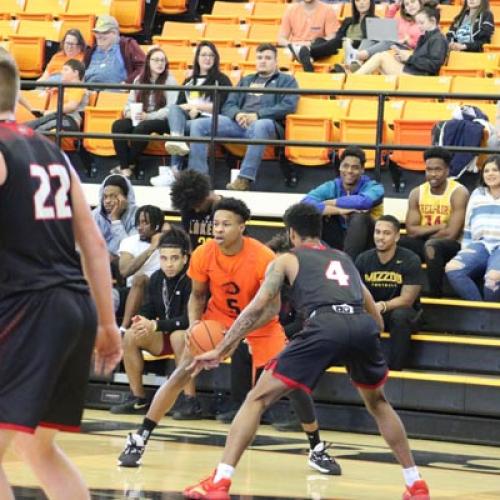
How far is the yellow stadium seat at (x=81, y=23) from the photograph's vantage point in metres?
16.8

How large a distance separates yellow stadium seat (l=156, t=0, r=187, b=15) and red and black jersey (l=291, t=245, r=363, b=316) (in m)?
10.0

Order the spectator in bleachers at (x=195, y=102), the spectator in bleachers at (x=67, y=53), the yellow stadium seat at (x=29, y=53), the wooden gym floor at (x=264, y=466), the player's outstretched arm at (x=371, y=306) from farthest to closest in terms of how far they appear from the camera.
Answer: the yellow stadium seat at (x=29, y=53)
the spectator in bleachers at (x=67, y=53)
the spectator in bleachers at (x=195, y=102)
the player's outstretched arm at (x=371, y=306)
the wooden gym floor at (x=264, y=466)

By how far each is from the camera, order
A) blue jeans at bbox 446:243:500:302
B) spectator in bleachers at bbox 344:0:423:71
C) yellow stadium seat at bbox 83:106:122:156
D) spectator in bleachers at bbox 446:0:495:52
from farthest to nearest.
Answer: spectator in bleachers at bbox 344:0:423:71 < spectator in bleachers at bbox 446:0:495:52 < yellow stadium seat at bbox 83:106:122:156 < blue jeans at bbox 446:243:500:302

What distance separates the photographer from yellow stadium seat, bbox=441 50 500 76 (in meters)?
14.2

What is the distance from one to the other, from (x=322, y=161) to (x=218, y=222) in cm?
425

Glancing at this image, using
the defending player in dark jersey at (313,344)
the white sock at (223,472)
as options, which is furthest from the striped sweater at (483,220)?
the white sock at (223,472)

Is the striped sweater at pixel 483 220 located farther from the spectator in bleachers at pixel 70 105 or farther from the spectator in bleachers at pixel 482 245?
the spectator in bleachers at pixel 70 105

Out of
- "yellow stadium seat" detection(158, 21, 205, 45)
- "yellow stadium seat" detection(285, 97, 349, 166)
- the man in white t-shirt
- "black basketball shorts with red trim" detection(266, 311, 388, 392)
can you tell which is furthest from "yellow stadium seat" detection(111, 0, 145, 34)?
"black basketball shorts with red trim" detection(266, 311, 388, 392)

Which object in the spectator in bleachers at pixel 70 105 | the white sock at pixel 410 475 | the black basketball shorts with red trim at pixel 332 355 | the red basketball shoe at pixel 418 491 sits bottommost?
the red basketball shoe at pixel 418 491

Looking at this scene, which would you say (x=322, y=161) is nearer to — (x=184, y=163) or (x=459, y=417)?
(x=184, y=163)

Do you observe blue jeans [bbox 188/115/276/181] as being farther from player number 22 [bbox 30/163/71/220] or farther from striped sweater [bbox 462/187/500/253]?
player number 22 [bbox 30/163/71/220]

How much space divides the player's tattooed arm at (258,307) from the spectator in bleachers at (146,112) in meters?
5.67

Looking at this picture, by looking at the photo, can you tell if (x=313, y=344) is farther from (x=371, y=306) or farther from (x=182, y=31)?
(x=182, y=31)

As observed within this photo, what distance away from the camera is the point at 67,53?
15.7 m
